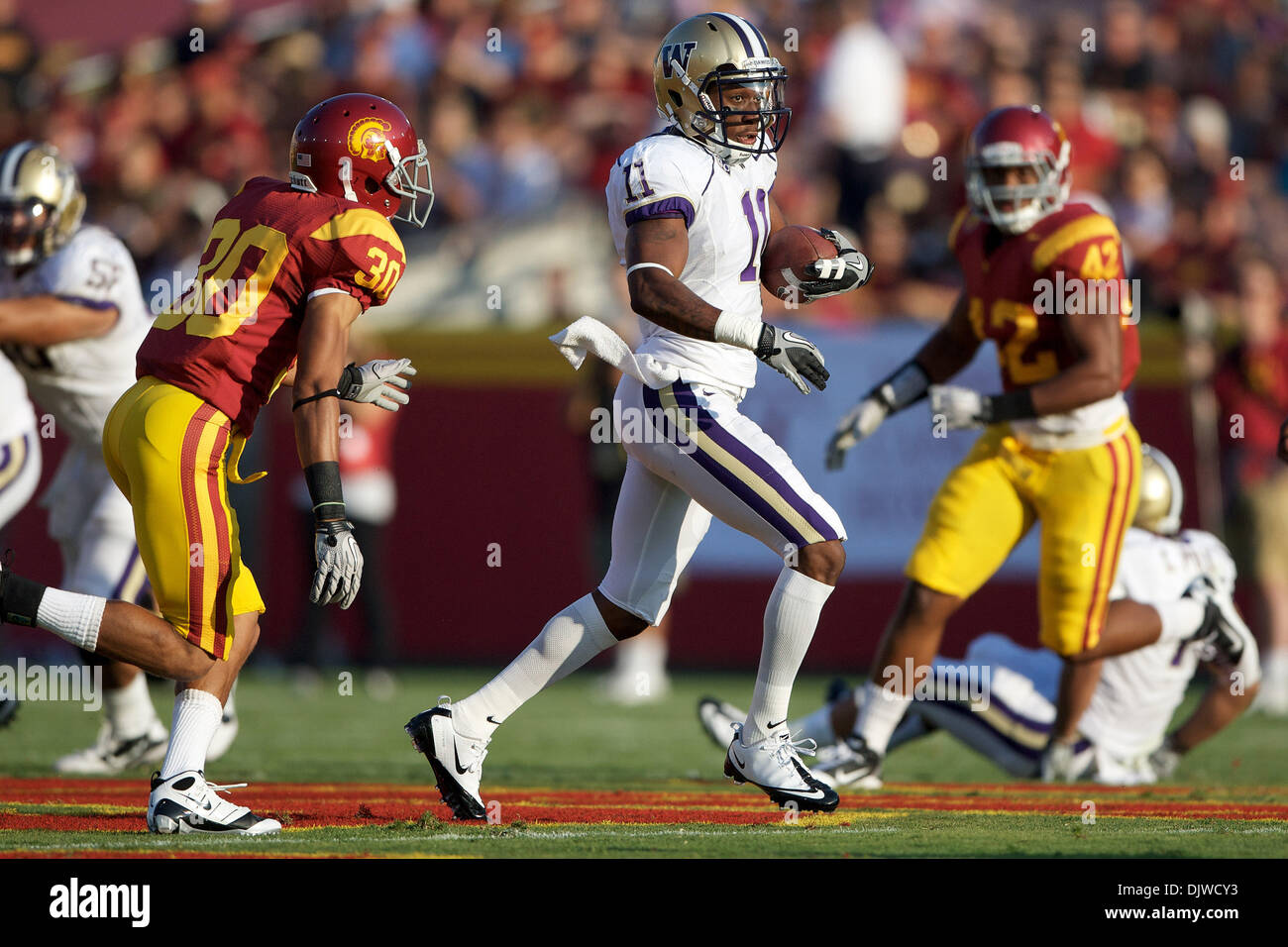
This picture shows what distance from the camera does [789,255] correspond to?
461 cm

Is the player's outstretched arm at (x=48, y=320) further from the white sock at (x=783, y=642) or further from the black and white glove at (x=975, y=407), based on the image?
the black and white glove at (x=975, y=407)


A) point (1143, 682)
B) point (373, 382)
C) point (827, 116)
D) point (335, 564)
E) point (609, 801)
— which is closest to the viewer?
point (335, 564)

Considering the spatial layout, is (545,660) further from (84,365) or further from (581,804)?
(84,365)

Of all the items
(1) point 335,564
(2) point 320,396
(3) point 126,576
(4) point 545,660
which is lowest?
(4) point 545,660

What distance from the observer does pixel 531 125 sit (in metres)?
12.1

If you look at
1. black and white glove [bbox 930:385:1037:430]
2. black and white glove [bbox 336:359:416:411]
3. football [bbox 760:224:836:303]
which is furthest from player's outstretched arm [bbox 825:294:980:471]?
black and white glove [bbox 336:359:416:411]

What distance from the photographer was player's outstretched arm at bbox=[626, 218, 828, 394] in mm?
4277

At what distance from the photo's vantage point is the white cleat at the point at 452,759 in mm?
4441

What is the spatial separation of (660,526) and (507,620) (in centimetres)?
544

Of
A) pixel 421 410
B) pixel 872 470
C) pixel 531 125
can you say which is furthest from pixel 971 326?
pixel 531 125

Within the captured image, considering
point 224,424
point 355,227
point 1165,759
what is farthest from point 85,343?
point 1165,759

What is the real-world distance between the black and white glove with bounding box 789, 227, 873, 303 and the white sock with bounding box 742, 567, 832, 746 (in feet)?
2.56

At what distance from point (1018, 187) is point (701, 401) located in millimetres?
1695

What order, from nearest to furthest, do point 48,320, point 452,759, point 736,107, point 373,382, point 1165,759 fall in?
point 373,382 < point 452,759 < point 736,107 < point 48,320 < point 1165,759
